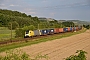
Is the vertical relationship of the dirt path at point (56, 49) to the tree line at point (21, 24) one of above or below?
below

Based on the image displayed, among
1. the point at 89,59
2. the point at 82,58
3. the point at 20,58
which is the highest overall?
the point at 20,58

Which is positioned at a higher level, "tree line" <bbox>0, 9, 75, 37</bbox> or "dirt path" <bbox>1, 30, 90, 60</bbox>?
"tree line" <bbox>0, 9, 75, 37</bbox>

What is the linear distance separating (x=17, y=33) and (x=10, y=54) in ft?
101

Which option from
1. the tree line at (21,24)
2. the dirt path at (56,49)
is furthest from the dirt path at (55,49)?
the tree line at (21,24)

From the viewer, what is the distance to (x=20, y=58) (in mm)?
4914

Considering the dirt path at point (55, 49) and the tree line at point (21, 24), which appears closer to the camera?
the dirt path at point (55, 49)

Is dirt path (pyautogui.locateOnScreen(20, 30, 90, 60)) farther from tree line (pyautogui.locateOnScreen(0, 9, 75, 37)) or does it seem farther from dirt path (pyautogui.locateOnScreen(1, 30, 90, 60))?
tree line (pyautogui.locateOnScreen(0, 9, 75, 37))

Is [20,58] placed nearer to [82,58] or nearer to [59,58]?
[82,58]

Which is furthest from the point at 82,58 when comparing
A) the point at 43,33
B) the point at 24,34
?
the point at 43,33

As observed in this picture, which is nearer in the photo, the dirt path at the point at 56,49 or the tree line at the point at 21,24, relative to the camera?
the dirt path at the point at 56,49

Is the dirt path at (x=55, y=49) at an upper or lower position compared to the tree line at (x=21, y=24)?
lower

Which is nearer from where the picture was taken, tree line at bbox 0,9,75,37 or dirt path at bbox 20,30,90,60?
dirt path at bbox 20,30,90,60

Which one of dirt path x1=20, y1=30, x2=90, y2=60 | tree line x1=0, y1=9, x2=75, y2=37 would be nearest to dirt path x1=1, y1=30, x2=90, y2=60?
dirt path x1=20, y1=30, x2=90, y2=60

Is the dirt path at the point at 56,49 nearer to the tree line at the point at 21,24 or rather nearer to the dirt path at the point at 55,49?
the dirt path at the point at 55,49
